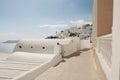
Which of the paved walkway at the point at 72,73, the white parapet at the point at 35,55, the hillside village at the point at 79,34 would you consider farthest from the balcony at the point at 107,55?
the hillside village at the point at 79,34

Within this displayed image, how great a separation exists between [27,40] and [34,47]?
1.58 metres

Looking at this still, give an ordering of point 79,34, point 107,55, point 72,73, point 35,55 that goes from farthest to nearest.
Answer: point 79,34 < point 35,55 < point 72,73 < point 107,55

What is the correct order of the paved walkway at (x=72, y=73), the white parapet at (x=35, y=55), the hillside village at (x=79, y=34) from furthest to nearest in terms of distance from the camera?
the hillside village at (x=79, y=34) < the white parapet at (x=35, y=55) < the paved walkway at (x=72, y=73)

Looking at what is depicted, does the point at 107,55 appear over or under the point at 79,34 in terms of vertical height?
under

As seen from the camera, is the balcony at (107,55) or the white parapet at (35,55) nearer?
the balcony at (107,55)

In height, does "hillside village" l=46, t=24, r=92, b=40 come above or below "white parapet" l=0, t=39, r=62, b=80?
above

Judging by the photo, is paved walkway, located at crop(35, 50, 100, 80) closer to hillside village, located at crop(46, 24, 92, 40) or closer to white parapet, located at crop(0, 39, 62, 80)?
white parapet, located at crop(0, 39, 62, 80)

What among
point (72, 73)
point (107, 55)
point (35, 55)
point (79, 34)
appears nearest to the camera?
point (107, 55)

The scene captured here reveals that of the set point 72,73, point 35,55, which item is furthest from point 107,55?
point 35,55

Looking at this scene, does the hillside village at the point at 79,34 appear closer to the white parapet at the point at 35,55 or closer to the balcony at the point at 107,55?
the white parapet at the point at 35,55

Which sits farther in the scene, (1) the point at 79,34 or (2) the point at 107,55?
(1) the point at 79,34

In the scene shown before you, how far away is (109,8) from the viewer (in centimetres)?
766

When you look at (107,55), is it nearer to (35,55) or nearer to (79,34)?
(35,55)

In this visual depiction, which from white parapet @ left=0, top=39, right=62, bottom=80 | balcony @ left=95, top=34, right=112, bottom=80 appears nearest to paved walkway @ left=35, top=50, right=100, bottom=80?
balcony @ left=95, top=34, right=112, bottom=80
